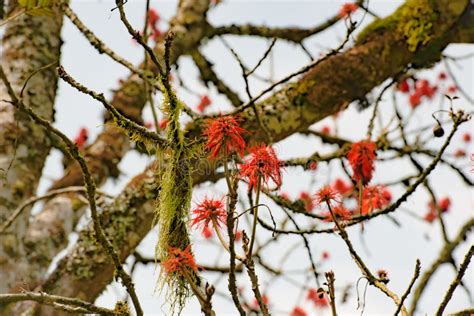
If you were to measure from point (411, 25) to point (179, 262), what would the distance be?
2391 millimetres

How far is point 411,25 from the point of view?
3.41 meters

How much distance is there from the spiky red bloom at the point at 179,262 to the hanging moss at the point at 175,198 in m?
0.08

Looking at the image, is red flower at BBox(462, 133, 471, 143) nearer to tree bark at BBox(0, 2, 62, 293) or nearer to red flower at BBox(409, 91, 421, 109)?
red flower at BBox(409, 91, 421, 109)

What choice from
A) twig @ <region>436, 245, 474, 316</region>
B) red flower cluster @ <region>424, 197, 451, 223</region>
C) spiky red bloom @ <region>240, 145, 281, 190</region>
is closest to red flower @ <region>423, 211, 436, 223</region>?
red flower cluster @ <region>424, 197, 451, 223</region>

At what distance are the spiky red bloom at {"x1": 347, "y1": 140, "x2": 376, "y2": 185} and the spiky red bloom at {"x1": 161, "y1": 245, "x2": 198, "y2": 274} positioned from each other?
94 cm

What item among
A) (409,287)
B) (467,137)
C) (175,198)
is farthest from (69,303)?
(467,137)

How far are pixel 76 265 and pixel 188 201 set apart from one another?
4.74 ft

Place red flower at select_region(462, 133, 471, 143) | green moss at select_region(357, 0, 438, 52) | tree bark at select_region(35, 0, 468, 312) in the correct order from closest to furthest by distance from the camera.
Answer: tree bark at select_region(35, 0, 468, 312) → green moss at select_region(357, 0, 438, 52) → red flower at select_region(462, 133, 471, 143)

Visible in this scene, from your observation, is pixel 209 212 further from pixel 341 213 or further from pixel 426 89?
pixel 426 89

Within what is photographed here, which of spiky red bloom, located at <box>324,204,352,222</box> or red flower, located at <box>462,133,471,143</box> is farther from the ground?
red flower, located at <box>462,133,471,143</box>

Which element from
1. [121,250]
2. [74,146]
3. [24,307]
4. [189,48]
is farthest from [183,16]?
[74,146]

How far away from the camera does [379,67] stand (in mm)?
3318

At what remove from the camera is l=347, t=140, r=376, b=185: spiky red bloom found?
2252 mm

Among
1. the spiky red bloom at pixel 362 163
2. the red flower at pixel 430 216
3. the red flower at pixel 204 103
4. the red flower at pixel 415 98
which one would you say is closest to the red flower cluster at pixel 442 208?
the red flower at pixel 430 216
